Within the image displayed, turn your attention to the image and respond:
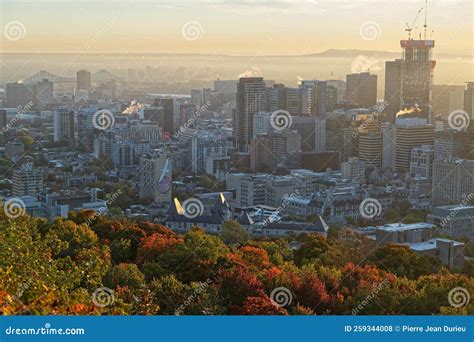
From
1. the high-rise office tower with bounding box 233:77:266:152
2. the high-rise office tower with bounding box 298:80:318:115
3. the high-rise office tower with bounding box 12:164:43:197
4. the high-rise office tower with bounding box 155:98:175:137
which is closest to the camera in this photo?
the high-rise office tower with bounding box 12:164:43:197

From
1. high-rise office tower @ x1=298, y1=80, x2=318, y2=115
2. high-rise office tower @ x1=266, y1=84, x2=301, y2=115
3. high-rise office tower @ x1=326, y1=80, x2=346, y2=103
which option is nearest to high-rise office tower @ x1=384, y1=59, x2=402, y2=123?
high-rise office tower @ x1=326, y1=80, x2=346, y2=103

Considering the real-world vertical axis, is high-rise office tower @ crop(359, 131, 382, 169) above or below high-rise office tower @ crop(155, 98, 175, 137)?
below

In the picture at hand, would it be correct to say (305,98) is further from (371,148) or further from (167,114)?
(167,114)

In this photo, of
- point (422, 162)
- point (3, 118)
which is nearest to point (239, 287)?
point (3, 118)

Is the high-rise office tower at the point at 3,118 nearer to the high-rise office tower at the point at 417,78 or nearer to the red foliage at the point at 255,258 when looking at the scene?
the red foliage at the point at 255,258

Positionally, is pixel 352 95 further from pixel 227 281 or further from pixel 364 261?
pixel 227 281

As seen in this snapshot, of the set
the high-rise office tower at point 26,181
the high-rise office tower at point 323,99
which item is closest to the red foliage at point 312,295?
the high-rise office tower at point 26,181

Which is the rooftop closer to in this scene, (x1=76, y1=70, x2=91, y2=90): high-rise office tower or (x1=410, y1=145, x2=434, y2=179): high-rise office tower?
(x1=410, y1=145, x2=434, y2=179): high-rise office tower
